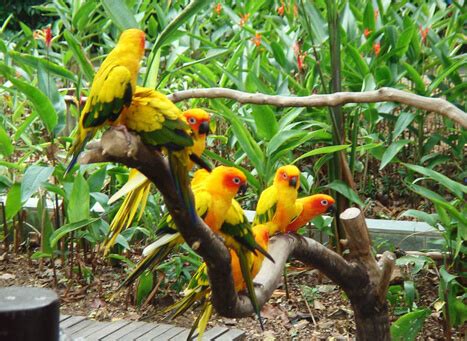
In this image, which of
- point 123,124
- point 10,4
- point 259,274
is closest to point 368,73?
point 259,274

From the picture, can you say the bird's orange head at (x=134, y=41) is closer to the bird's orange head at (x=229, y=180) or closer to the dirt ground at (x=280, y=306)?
the bird's orange head at (x=229, y=180)

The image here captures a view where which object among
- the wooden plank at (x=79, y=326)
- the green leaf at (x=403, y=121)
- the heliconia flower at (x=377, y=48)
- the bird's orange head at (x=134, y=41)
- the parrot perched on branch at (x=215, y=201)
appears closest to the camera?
the bird's orange head at (x=134, y=41)

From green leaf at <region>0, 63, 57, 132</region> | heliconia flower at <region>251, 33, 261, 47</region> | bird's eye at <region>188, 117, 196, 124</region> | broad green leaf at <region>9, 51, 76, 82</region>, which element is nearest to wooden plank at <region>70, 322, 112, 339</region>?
green leaf at <region>0, 63, 57, 132</region>

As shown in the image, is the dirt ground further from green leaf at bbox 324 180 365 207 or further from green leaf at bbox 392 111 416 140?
green leaf at bbox 392 111 416 140

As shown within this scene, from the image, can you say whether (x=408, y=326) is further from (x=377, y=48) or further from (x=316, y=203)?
(x=377, y=48)

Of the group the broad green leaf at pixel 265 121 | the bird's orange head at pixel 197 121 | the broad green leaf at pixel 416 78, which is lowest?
the bird's orange head at pixel 197 121

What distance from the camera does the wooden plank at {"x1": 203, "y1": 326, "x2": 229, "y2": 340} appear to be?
10.5 feet

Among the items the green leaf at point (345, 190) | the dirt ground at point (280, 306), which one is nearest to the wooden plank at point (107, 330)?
the dirt ground at point (280, 306)

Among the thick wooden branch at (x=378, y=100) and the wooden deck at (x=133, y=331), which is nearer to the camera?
the thick wooden branch at (x=378, y=100)

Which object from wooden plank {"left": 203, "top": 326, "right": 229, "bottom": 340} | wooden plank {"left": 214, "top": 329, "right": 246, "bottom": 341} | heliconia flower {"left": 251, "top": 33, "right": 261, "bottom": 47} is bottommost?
wooden plank {"left": 214, "top": 329, "right": 246, "bottom": 341}

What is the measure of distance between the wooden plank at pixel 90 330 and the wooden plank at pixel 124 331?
0.09 meters

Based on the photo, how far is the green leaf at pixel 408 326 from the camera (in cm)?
305

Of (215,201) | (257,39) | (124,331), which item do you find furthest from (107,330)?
(257,39)

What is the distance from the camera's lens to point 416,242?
12.6ft
